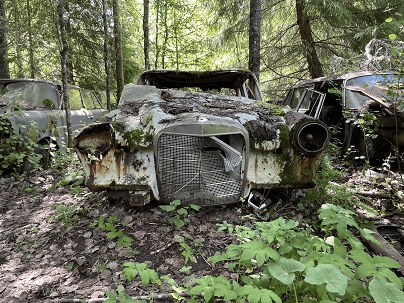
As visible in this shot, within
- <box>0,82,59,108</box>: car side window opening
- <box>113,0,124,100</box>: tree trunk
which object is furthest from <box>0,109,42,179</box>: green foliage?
<box>113,0,124,100</box>: tree trunk

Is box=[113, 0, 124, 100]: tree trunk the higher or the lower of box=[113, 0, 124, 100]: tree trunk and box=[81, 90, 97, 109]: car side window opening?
the higher

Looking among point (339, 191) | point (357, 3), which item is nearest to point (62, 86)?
point (339, 191)

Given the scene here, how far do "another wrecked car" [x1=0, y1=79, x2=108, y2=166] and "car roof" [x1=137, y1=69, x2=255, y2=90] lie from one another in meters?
2.09

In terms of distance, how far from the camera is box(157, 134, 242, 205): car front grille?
2439mm

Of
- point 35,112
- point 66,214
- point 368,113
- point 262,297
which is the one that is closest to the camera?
point 262,297

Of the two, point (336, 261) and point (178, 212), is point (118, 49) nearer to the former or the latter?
point (178, 212)

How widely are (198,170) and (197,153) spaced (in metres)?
0.18

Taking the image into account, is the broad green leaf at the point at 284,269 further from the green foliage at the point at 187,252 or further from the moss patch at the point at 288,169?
the moss patch at the point at 288,169

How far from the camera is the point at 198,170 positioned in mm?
2523

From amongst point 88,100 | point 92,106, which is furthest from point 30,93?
point 92,106

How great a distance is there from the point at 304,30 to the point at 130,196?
28.0 feet

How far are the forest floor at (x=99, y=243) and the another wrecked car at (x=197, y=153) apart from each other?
0.86 ft

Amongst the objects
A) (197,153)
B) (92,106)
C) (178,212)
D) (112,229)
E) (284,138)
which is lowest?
(112,229)

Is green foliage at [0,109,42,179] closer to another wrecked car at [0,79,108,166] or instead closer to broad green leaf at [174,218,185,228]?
another wrecked car at [0,79,108,166]
